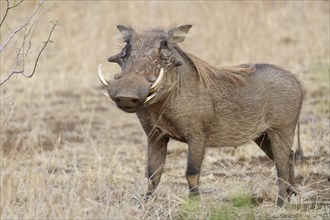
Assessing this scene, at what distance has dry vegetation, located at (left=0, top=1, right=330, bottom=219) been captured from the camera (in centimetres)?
485

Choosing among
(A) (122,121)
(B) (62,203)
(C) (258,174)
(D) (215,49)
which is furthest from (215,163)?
(D) (215,49)

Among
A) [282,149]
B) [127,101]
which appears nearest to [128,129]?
[282,149]

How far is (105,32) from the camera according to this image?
38.1 ft

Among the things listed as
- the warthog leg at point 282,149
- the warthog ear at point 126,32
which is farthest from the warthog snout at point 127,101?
the warthog leg at point 282,149

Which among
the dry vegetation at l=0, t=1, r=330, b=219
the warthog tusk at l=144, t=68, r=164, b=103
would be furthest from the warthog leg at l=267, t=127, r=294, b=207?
the warthog tusk at l=144, t=68, r=164, b=103

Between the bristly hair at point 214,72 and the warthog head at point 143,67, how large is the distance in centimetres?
15

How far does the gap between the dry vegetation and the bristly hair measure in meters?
0.51

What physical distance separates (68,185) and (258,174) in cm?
162

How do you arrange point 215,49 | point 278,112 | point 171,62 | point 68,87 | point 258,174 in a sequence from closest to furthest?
point 171,62
point 278,112
point 258,174
point 68,87
point 215,49

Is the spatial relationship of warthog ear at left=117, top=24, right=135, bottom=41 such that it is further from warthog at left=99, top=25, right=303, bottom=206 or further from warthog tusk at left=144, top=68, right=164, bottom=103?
warthog tusk at left=144, top=68, right=164, bottom=103

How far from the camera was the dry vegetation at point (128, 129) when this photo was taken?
4848 millimetres

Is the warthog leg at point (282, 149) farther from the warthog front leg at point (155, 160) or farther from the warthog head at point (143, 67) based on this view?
the warthog head at point (143, 67)

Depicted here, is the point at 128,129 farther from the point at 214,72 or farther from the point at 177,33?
the point at 177,33

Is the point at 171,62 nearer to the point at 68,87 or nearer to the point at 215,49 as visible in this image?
the point at 68,87
